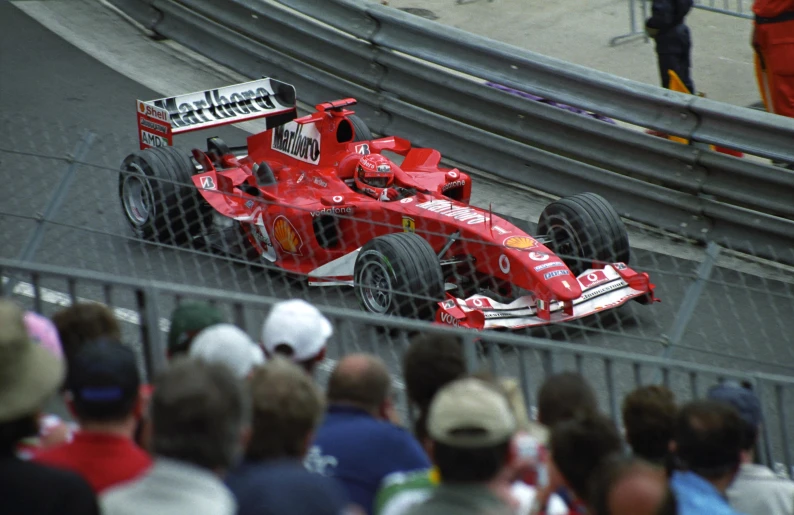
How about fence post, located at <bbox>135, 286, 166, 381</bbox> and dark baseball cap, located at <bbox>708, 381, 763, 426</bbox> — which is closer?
dark baseball cap, located at <bbox>708, 381, 763, 426</bbox>

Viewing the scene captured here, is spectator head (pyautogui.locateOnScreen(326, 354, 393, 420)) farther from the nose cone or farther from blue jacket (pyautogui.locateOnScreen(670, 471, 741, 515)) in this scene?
the nose cone

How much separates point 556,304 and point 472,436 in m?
4.19

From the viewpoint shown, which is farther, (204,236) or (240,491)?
(204,236)

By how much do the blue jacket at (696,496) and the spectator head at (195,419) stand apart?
1.41 meters

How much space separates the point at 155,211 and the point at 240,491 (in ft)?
18.2

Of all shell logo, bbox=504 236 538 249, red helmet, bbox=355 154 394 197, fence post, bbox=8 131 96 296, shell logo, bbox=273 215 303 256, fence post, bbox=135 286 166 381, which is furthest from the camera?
red helmet, bbox=355 154 394 197

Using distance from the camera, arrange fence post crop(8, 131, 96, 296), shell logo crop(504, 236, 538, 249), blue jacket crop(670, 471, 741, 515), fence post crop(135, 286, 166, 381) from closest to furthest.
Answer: blue jacket crop(670, 471, 741, 515) → fence post crop(135, 286, 166, 381) → fence post crop(8, 131, 96, 296) → shell logo crop(504, 236, 538, 249)

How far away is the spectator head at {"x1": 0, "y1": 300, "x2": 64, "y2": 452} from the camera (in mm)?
3010

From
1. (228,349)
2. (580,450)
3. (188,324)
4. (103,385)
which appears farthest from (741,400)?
(103,385)

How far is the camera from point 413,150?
8.77 meters

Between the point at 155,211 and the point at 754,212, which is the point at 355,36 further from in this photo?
the point at 754,212

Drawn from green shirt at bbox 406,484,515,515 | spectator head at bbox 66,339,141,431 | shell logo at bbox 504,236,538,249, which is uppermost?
green shirt at bbox 406,484,515,515

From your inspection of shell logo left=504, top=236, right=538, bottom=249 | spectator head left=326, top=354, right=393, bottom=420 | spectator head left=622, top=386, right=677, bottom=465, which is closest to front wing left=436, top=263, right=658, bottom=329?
shell logo left=504, top=236, right=538, bottom=249

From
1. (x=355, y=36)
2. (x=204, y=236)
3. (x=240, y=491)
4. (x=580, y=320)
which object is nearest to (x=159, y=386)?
(x=240, y=491)
